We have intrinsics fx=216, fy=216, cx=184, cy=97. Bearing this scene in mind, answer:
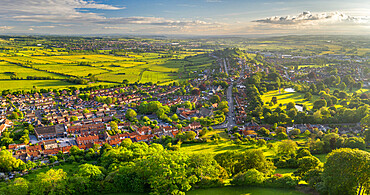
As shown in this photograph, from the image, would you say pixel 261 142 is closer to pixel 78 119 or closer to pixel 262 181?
pixel 262 181

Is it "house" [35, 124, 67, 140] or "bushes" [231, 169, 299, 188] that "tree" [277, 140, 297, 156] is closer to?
"bushes" [231, 169, 299, 188]

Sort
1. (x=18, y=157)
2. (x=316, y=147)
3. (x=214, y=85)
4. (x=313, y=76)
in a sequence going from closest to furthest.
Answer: (x=18, y=157), (x=316, y=147), (x=214, y=85), (x=313, y=76)

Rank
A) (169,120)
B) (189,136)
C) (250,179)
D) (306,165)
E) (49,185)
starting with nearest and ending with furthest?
1. (250,179)
2. (49,185)
3. (306,165)
4. (189,136)
5. (169,120)

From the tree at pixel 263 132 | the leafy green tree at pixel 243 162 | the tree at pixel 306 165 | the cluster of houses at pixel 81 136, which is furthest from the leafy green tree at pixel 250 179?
the tree at pixel 263 132

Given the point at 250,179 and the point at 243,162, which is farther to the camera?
the point at 243,162

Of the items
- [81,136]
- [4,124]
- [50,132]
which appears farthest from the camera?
[4,124]

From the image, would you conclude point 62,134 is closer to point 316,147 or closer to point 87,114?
point 87,114

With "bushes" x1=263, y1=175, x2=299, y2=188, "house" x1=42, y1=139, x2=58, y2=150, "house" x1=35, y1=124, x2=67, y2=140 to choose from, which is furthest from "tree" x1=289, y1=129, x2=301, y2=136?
"house" x1=35, y1=124, x2=67, y2=140

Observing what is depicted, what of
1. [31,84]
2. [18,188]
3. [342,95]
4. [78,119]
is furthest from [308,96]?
[31,84]

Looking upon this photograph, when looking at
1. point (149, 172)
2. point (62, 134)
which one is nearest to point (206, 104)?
point (62, 134)
